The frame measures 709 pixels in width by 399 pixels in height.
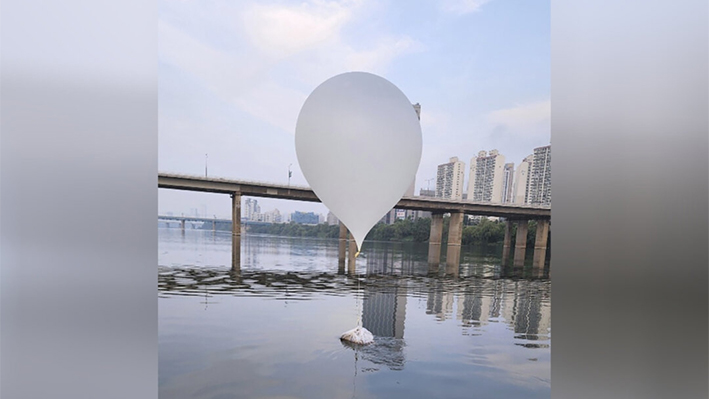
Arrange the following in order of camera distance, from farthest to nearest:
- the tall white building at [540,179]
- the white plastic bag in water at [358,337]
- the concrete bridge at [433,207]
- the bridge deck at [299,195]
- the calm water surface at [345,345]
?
the tall white building at [540,179], the concrete bridge at [433,207], the bridge deck at [299,195], the white plastic bag in water at [358,337], the calm water surface at [345,345]

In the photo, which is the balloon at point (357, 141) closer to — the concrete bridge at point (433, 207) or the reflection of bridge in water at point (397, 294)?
the reflection of bridge in water at point (397, 294)

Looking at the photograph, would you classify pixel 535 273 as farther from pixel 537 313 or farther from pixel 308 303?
pixel 308 303

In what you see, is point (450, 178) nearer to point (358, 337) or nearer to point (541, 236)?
point (541, 236)
